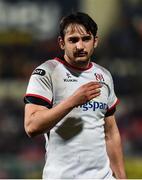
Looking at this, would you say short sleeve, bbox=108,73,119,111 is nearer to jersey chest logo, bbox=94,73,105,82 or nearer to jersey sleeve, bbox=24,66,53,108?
jersey chest logo, bbox=94,73,105,82

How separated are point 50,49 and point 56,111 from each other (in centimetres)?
1080

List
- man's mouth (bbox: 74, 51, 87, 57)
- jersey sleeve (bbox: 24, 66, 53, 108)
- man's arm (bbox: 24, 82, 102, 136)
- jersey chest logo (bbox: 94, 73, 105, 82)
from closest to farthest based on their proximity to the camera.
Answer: man's arm (bbox: 24, 82, 102, 136) → jersey sleeve (bbox: 24, 66, 53, 108) → man's mouth (bbox: 74, 51, 87, 57) → jersey chest logo (bbox: 94, 73, 105, 82)

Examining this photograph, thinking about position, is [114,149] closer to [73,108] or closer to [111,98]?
[111,98]

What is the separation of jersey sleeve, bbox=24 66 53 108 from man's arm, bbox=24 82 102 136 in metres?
0.07

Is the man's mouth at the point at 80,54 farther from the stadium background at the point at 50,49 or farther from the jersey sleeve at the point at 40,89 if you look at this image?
the stadium background at the point at 50,49

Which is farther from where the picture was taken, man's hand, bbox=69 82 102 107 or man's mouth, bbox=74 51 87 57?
man's mouth, bbox=74 51 87 57

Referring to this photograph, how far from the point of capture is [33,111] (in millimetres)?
3643

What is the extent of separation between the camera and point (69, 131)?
3.75 meters

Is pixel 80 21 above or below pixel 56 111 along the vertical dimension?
above

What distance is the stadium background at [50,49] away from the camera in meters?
13.4

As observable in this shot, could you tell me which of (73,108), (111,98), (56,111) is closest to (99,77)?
(111,98)

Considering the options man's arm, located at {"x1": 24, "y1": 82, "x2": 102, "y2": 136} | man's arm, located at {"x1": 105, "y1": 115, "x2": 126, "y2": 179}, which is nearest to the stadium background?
man's arm, located at {"x1": 105, "y1": 115, "x2": 126, "y2": 179}

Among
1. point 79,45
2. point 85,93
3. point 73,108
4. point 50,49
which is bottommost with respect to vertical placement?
point 50,49

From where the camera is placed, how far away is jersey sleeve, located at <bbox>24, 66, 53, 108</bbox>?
145 inches
